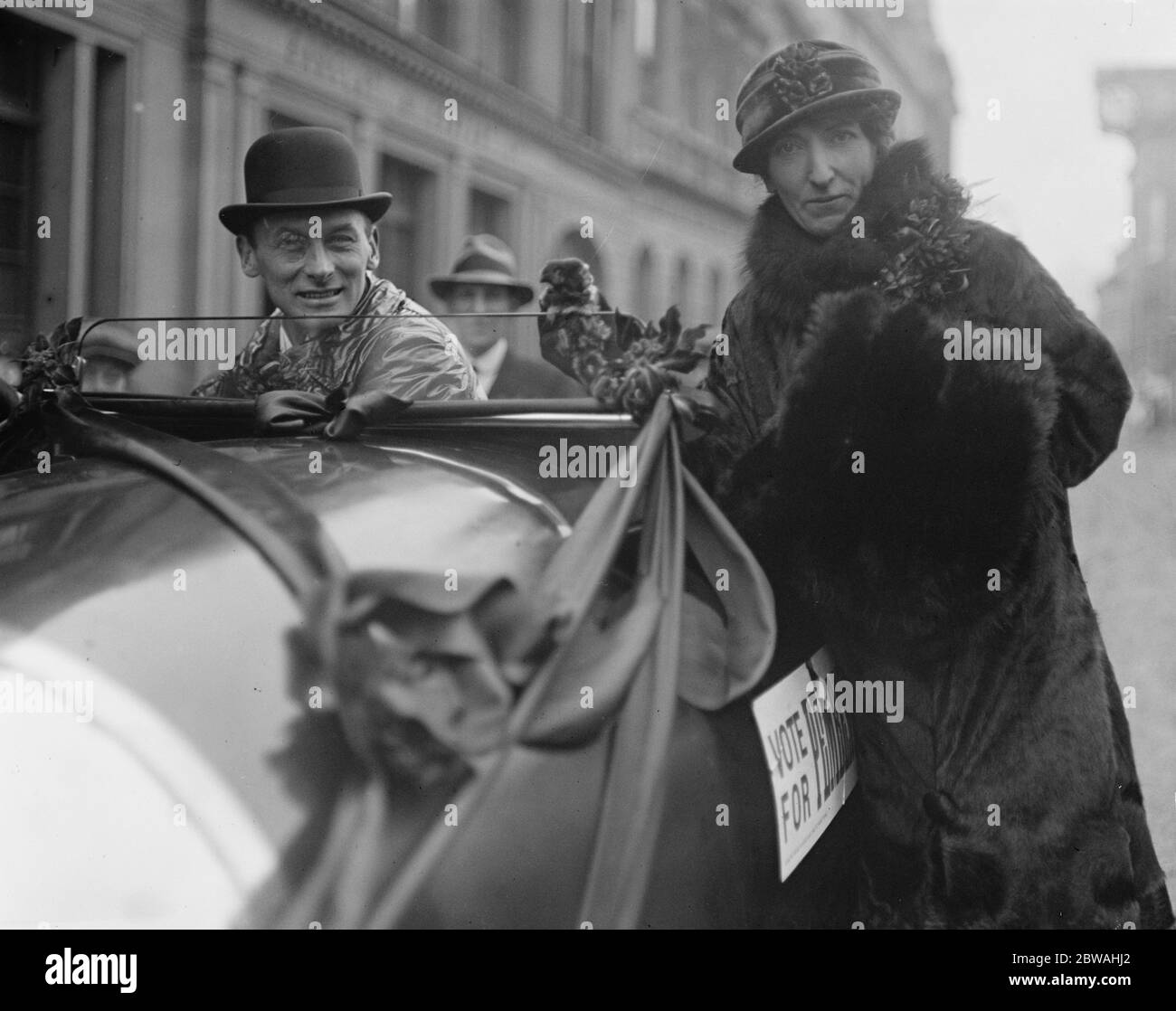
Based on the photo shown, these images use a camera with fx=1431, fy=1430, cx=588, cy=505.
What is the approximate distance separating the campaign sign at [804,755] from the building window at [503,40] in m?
1.05

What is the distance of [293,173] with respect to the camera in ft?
7.34

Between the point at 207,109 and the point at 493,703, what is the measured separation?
104 cm

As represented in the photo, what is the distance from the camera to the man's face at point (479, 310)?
7.24ft

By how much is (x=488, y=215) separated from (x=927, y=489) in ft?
2.65

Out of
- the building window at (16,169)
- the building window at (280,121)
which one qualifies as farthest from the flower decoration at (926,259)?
the building window at (16,169)

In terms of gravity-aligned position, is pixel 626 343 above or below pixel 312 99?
below

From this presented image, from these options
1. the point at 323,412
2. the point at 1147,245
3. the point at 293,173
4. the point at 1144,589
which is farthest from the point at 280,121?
the point at 1144,589

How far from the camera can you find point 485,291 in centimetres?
226

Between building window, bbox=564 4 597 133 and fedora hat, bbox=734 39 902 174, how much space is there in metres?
0.25

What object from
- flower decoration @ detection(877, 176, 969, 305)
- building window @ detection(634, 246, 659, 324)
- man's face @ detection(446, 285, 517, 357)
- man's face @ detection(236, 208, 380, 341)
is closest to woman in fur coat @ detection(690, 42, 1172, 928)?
flower decoration @ detection(877, 176, 969, 305)

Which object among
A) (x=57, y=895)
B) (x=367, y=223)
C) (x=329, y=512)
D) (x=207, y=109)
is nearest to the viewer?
(x=57, y=895)

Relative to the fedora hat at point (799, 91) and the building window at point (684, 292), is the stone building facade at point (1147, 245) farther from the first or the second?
the building window at point (684, 292)

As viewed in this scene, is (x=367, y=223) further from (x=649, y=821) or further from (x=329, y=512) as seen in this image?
(x=649, y=821)
